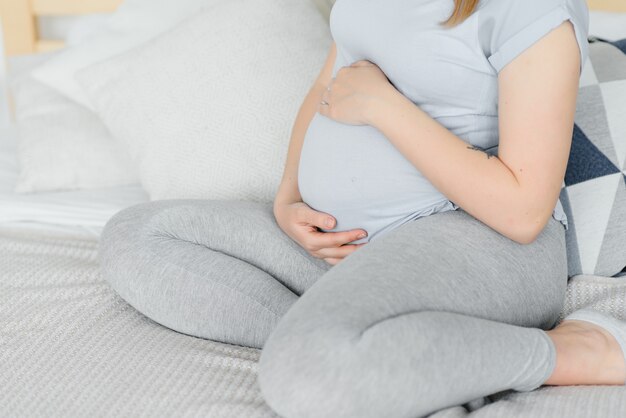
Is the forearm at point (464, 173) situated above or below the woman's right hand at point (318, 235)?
above

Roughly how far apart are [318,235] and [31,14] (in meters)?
1.54

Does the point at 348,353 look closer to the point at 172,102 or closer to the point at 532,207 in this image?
the point at 532,207

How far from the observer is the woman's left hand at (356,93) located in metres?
1.10

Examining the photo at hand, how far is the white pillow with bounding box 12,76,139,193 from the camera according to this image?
5.65 ft

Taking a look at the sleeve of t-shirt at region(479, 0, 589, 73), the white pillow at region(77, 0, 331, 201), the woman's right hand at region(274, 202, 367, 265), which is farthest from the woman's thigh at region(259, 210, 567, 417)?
the white pillow at region(77, 0, 331, 201)

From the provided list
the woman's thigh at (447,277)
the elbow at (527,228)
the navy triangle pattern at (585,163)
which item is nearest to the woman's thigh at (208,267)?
the woman's thigh at (447,277)

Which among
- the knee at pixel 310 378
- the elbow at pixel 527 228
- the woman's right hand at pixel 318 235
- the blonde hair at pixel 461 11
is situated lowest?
the woman's right hand at pixel 318 235

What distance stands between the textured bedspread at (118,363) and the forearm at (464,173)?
0.20m

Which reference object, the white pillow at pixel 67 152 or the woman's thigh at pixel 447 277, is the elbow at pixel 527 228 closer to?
the woman's thigh at pixel 447 277

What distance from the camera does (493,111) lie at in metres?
1.09

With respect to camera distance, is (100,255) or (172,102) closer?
(100,255)

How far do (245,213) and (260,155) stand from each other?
0.27 m

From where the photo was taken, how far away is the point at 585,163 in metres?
1.28

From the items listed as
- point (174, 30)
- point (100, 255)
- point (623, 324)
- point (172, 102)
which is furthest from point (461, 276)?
point (174, 30)
